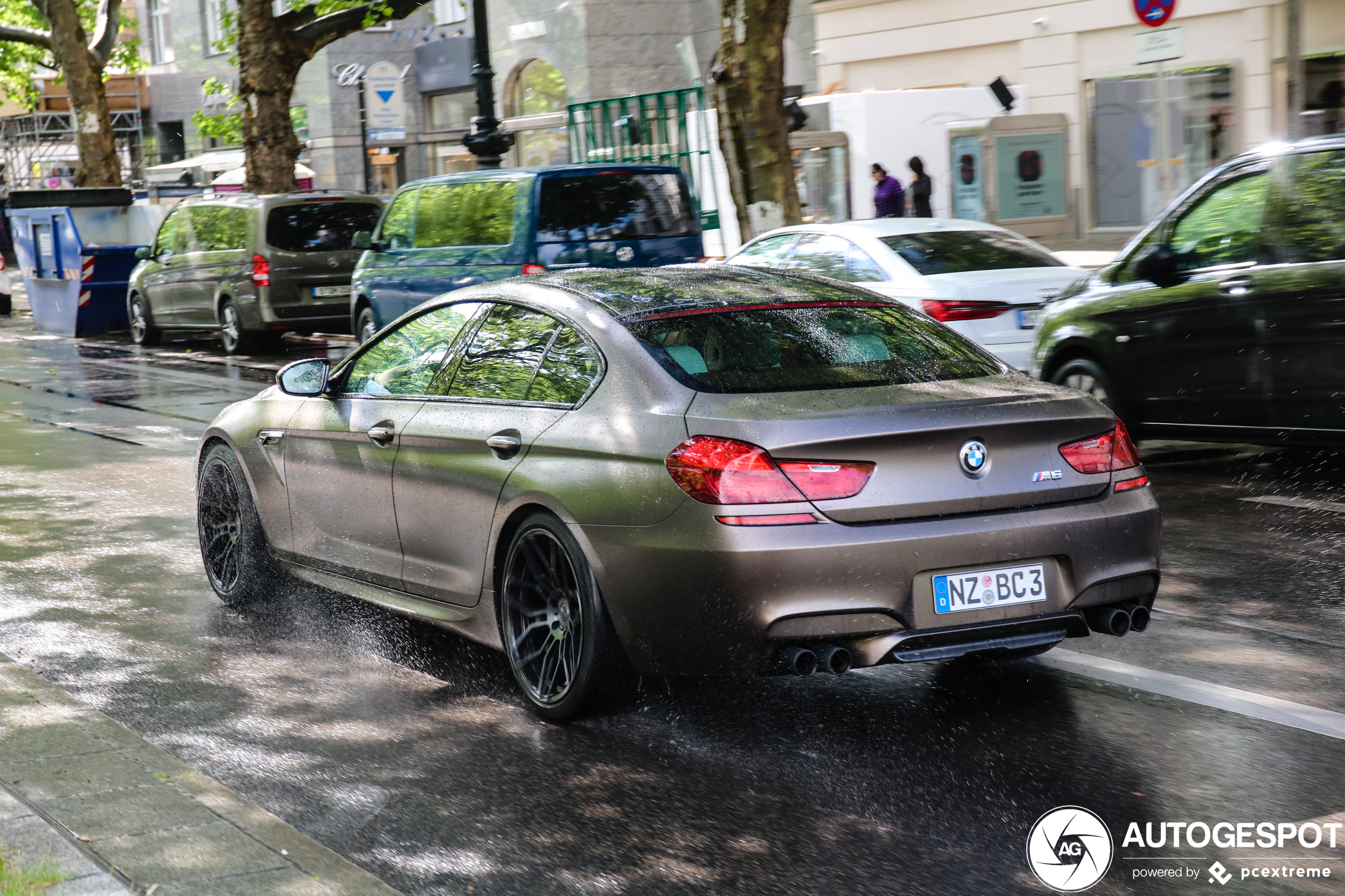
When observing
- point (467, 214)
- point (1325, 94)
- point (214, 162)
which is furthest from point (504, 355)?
point (214, 162)

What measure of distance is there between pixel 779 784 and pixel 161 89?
50.8m

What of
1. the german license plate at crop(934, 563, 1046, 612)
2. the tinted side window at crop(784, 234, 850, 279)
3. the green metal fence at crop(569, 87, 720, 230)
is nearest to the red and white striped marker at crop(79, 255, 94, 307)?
the green metal fence at crop(569, 87, 720, 230)

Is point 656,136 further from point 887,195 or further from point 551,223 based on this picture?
point 551,223

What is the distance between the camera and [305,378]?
21.7ft

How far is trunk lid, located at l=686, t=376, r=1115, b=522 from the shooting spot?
181 inches

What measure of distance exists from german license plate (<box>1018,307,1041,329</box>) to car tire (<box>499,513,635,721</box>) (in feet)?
20.6

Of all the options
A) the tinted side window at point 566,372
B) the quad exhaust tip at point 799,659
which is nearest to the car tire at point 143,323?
the tinted side window at point 566,372

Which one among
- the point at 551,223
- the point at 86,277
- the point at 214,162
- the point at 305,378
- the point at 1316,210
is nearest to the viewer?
the point at 305,378

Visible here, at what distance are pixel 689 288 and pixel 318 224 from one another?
15197 millimetres

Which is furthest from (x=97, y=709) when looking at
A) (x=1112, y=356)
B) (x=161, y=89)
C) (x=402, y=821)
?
(x=161, y=89)

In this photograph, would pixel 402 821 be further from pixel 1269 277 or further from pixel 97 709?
pixel 1269 277

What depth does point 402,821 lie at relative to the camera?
173 inches

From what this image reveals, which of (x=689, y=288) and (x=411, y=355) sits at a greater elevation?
(x=689, y=288)

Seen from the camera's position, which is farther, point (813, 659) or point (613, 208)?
point (613, 208)
